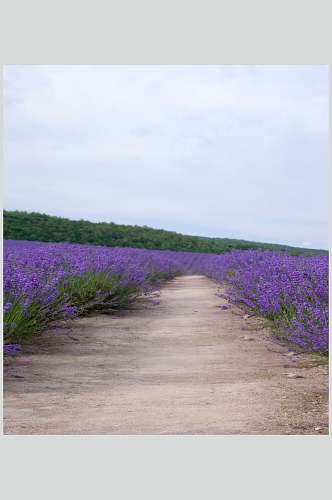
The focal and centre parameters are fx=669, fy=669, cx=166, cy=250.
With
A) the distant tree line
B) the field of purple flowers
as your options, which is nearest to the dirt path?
the field of purple flowers

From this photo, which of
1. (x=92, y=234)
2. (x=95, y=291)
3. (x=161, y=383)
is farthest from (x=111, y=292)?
(x=92, y=234)

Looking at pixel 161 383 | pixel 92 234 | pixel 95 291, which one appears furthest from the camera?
pixel 92 234

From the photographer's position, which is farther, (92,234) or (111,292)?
(92,234)

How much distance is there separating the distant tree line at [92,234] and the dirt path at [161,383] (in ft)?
54.0

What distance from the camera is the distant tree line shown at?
23.2 m

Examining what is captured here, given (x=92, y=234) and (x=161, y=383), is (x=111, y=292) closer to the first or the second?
(x=161, y=383)

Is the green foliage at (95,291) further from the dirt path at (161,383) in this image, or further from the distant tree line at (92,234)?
the distant tree line at (92,234)

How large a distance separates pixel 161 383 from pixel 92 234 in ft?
72.8

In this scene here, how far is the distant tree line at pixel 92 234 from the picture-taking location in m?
23.2

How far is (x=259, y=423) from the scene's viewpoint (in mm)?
2814

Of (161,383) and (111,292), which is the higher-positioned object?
(111,292)

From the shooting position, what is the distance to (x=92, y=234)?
84.4ft

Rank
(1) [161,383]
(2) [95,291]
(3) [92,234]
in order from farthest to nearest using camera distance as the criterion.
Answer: (3) [92,234], (2) [95,291], (1) [161,383]

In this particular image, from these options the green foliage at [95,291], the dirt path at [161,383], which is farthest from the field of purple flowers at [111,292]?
the dirt path at [161,383]
